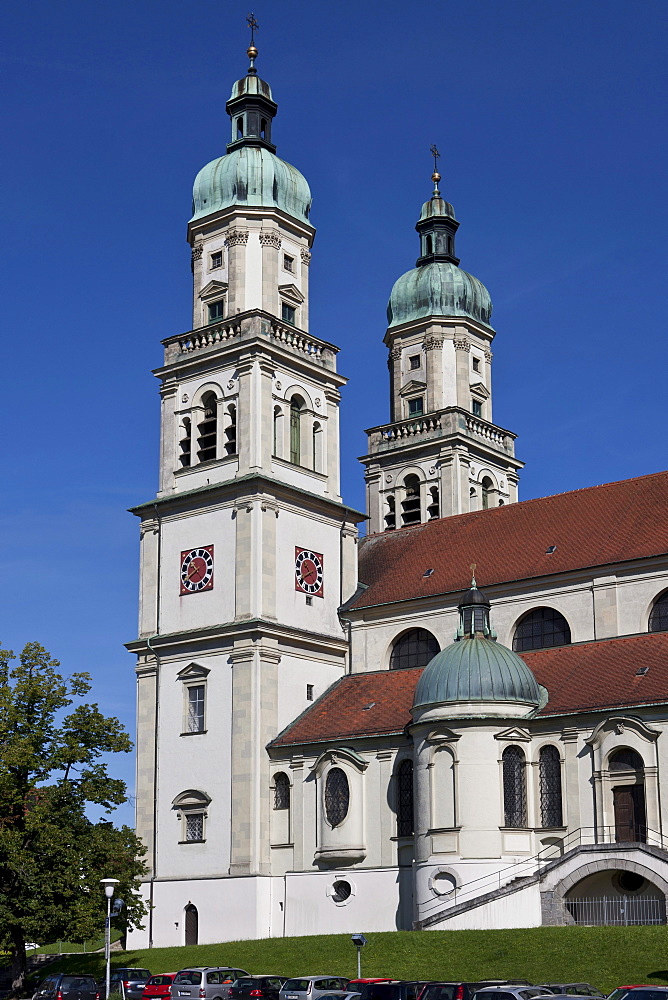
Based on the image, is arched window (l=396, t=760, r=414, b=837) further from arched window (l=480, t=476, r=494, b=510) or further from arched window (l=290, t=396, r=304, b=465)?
arched window (l=480, t=476, r=494, b=510)

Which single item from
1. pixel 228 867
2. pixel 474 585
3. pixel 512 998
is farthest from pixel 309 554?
pixel 512 998

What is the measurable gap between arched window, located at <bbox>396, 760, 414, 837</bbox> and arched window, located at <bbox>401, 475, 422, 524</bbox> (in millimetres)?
26368

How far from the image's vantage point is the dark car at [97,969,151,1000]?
40344mm

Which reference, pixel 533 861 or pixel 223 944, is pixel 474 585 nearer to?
pixel 533 861

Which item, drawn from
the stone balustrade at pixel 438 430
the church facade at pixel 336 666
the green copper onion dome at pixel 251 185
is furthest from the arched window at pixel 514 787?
the stone balustrade at pixel 438 430

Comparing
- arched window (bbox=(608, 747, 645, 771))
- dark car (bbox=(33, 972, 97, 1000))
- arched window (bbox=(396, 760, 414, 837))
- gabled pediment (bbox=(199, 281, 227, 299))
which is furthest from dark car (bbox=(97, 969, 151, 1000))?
gabled pediment (bbox=(199, 281, 227, 299))

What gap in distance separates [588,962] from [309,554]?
23.9 meters

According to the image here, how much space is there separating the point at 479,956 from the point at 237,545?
20711 millimetres

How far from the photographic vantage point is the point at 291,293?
5953 cm

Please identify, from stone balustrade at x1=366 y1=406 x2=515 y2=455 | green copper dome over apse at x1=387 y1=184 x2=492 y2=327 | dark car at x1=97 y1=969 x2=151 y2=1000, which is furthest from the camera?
green copper dome over apse at x1=387 y1=184 x2=492 y2=327

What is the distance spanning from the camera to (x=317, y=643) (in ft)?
183

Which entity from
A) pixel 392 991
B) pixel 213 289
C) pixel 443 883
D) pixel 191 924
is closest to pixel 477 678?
pixel 443 883

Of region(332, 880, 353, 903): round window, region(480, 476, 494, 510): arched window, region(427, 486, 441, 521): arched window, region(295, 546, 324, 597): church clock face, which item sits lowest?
region(332, 880, 353, 903): round window

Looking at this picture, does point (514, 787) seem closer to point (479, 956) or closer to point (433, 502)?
point (479, 956)
